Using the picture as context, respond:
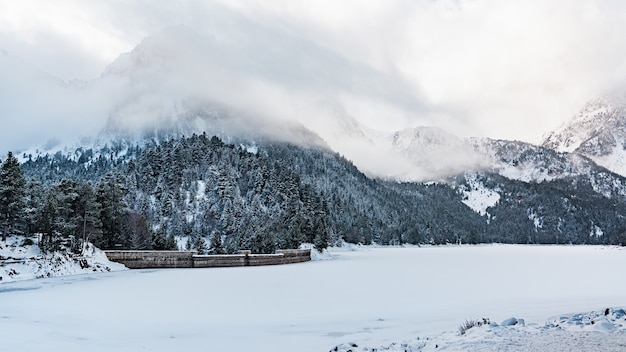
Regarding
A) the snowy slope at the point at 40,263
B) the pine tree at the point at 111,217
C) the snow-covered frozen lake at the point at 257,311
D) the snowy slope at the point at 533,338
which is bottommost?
the snow-covered frozen lake at the point at 257,311

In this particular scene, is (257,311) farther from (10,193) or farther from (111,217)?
(111,217)

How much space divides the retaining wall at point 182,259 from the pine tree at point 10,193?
12460 mm

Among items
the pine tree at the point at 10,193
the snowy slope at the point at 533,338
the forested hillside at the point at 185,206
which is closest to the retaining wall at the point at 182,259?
the forested hillside at the point at 185,206

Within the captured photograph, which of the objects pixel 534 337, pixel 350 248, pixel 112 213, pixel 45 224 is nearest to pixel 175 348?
pixel 534 337

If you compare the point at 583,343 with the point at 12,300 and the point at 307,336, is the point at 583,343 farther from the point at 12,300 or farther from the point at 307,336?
the point at 12,300

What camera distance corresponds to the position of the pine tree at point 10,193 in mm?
56406

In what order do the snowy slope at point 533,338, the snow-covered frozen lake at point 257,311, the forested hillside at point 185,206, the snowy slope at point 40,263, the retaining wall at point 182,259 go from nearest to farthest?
the snowy slope at point 533,338 → the snow-covered frozen lake at point 257,311 → the snowy slope at point 40,263 → the forested hillside at point 185,206 → the retaining wall at point 182,259

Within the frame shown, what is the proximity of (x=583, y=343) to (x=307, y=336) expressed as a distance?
920 cm

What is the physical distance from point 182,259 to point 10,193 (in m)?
25.5

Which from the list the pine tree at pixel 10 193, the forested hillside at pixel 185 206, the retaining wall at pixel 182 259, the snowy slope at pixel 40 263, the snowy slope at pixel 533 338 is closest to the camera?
the snowy slope at pixel 533 338

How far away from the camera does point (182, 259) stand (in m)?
74.8

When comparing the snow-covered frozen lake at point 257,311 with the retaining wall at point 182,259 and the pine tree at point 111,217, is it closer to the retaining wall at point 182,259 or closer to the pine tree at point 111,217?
the retaining wall at point 182,259

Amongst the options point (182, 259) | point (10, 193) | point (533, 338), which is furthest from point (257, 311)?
point (182, 259)

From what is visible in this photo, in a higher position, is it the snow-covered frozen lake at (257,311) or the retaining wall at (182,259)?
the retaining wall at (182,259)
